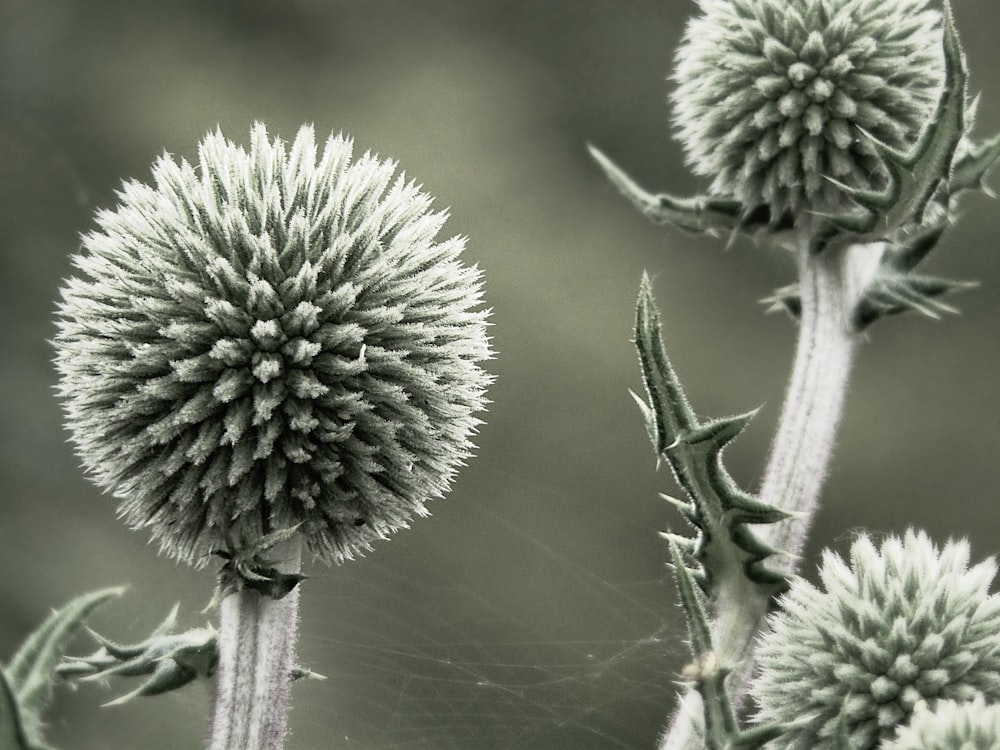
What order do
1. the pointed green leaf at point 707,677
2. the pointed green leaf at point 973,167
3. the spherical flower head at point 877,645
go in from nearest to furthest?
the pointed green leaf at point 707,677 → the spherical flower head at point 877,645 → the pointed green leaf at point 973,167

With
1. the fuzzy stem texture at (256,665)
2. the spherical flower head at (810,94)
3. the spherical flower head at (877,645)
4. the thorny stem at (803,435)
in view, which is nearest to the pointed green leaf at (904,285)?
the thorny stem at (803,435)

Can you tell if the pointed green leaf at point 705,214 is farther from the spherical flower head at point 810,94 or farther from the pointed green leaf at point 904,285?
the pointed green leaf at point 904,285

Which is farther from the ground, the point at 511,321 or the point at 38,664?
the point at 511,321

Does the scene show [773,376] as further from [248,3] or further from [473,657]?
[248,3]

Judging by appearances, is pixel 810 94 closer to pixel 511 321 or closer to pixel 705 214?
pixel 705 214

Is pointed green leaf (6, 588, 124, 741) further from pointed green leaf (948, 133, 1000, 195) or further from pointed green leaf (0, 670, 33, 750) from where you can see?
pointed green leaf (948, 133, 1000, 195)

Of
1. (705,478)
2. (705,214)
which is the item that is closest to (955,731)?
(705,478)

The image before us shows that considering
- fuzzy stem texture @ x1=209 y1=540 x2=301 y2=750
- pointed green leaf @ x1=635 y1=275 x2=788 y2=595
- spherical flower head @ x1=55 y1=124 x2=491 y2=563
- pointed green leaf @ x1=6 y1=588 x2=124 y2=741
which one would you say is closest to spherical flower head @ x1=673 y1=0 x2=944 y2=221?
spherical flower head @ x1=55 y1=124 x2=491 y2=563
